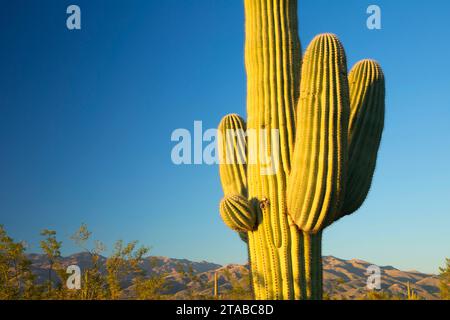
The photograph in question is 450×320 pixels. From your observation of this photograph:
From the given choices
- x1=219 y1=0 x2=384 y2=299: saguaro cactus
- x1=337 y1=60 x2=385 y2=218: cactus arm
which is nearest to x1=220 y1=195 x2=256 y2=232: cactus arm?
x1=219 y1=0 x2=384 y2=299: saguaro cactus

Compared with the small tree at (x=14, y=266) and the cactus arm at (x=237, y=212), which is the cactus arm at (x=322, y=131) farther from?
the small tree at (x=14, y=266)

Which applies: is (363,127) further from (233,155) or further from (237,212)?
(237,212)

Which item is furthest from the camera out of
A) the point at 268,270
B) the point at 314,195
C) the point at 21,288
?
the point at 21,288

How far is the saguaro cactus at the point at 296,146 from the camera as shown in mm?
7293

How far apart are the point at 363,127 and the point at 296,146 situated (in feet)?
4.95

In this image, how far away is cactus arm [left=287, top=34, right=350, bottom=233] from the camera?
722 cm

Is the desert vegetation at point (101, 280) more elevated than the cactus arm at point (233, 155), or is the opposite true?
the cactus arm at point (233, 155)

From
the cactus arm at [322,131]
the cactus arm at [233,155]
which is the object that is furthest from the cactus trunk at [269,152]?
the cactus arm at [233,155]

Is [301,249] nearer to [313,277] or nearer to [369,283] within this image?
[313,277]

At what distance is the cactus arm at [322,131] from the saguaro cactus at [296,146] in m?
0.01

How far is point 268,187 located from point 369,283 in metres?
2.35

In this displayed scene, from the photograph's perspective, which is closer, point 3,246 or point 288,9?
point 288,9
